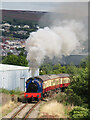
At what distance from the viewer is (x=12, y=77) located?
→ 23625 millimetres

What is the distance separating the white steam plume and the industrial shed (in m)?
3.99

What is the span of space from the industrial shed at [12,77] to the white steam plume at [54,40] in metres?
3.99

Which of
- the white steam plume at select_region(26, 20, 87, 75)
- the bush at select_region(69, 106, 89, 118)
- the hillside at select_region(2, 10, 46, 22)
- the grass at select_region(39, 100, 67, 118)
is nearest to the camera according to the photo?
the bush at select_region(69, 106, 89, 118)

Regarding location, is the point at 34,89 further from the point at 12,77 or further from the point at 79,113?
the point at 79,113

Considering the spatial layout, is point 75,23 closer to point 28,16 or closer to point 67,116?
point 67,116

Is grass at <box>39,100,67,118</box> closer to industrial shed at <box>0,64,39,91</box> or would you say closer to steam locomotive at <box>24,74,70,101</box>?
steam locomotive at <box>24,74,70,101</box>

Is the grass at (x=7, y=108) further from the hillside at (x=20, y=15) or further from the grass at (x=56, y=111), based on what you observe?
the hillside at (x=20, y=15)

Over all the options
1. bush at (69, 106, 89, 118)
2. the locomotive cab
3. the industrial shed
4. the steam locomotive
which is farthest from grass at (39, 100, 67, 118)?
the industrial shed

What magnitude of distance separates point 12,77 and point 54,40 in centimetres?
721

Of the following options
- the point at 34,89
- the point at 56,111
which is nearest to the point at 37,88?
the point at 34,89

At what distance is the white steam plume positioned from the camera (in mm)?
18031

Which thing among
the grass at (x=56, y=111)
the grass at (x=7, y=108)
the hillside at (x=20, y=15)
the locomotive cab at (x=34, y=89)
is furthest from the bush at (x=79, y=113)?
the hillside at (x=20, y=15)

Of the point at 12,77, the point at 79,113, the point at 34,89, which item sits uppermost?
the point at 12,77

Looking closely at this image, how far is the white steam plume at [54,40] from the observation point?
1803 centimetres
